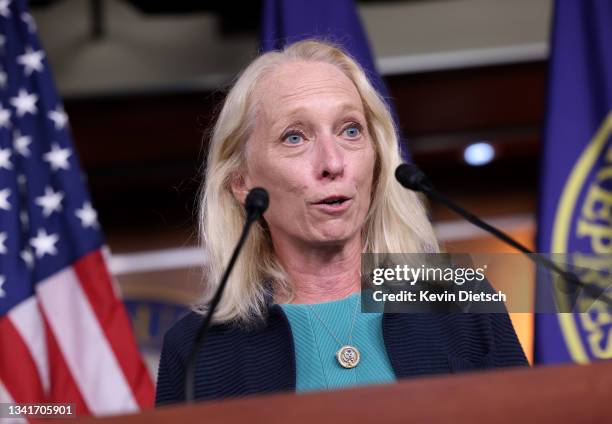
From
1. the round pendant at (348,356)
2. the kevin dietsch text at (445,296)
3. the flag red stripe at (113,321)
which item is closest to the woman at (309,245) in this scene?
the round pendant at (348,356)

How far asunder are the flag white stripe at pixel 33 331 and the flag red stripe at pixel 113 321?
6.9 inches

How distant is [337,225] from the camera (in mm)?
1632

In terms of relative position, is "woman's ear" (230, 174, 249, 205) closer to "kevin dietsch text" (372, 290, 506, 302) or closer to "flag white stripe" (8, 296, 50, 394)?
"kevin dietsch text" (372, 290, 506, 302)

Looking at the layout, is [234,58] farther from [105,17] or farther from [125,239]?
[125,239]

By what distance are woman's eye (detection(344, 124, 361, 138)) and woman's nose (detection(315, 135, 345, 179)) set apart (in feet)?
0.17

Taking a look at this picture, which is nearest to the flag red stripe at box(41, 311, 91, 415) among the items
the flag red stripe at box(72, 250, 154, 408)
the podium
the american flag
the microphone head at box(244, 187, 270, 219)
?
the american flag

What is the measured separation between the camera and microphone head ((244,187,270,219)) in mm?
1435

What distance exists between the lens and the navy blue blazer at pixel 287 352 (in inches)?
62.8

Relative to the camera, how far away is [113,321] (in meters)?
2.74

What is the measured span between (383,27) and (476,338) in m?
2.62

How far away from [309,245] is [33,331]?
1222 mm

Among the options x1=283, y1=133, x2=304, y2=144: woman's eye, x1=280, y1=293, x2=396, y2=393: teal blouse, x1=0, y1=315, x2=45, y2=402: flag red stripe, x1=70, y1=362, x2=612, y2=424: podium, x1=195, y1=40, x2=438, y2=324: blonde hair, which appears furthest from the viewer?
x1=0, y1=315, x2=45, y2=402: flag red stripe

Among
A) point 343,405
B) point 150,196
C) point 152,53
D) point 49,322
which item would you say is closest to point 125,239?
point 150,196

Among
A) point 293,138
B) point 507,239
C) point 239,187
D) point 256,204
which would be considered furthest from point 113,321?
point 507,239
